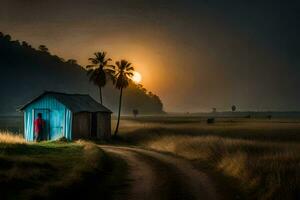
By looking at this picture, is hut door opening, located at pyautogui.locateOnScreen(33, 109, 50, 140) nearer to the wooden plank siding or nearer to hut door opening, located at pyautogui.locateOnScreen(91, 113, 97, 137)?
the wooden plank siding

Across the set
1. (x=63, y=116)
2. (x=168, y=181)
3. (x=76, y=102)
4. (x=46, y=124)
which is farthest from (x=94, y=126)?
(x=168, y=181)

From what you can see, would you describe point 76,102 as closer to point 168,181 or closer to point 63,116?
point 63,116

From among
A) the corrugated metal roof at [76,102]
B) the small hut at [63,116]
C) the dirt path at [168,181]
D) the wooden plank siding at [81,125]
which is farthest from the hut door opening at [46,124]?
the dirt path at [168,181]

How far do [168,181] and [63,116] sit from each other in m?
32.6

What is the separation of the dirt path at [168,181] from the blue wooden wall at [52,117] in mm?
24038

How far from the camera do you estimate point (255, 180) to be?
18.2m

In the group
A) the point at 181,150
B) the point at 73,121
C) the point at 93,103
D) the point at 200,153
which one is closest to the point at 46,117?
the point at 73,121

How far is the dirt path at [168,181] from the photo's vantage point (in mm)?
16125

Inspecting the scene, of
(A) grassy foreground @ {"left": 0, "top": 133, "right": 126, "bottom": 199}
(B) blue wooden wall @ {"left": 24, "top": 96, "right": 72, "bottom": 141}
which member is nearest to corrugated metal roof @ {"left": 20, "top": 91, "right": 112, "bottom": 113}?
(B) blue wooden wall @ {"left": 24, "top": 96, "right": 72, "bottom": 141}

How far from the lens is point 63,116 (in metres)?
50.0

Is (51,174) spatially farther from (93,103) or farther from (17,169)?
(93,103)

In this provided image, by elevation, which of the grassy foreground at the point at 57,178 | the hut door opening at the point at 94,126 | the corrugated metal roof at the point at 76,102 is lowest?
the grassy foreground at the point at 57,178

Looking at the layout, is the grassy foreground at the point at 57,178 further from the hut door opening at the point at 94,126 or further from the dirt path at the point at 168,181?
the hut door opening at the point at 94,126

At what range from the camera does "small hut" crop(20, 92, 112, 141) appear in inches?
1964
